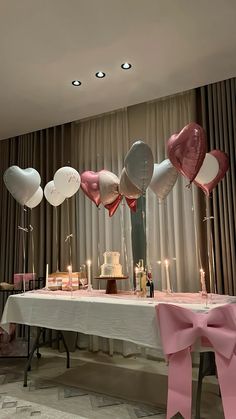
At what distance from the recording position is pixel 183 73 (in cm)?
308

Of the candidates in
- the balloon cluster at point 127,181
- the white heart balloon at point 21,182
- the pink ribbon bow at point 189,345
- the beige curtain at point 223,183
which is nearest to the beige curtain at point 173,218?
the beige curtain at point 223,183

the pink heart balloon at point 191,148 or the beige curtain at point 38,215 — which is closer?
the pink heart balloon at point 191,148

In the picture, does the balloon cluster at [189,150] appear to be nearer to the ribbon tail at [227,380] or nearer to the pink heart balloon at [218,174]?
the pink heart balloon at [218,174]

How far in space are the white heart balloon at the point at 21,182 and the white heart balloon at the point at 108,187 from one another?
1.92 ft

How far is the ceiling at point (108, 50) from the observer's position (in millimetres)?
2275

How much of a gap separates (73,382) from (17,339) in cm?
122

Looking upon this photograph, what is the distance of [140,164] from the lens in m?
2.36

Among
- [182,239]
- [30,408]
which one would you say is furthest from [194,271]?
[30,408]

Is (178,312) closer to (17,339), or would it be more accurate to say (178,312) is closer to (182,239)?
(182,239)

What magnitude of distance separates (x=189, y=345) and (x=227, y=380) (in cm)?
26

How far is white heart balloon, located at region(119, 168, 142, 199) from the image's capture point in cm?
262

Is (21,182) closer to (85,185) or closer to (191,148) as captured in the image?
(85,185)

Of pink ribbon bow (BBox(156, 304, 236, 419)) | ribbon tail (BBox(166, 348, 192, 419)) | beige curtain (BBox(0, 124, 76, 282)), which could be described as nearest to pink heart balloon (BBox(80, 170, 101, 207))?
beige curtain (BBox(0, 124, 76, 282))

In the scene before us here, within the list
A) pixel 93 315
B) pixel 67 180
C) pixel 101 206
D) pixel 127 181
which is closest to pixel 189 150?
pixel 127 181
